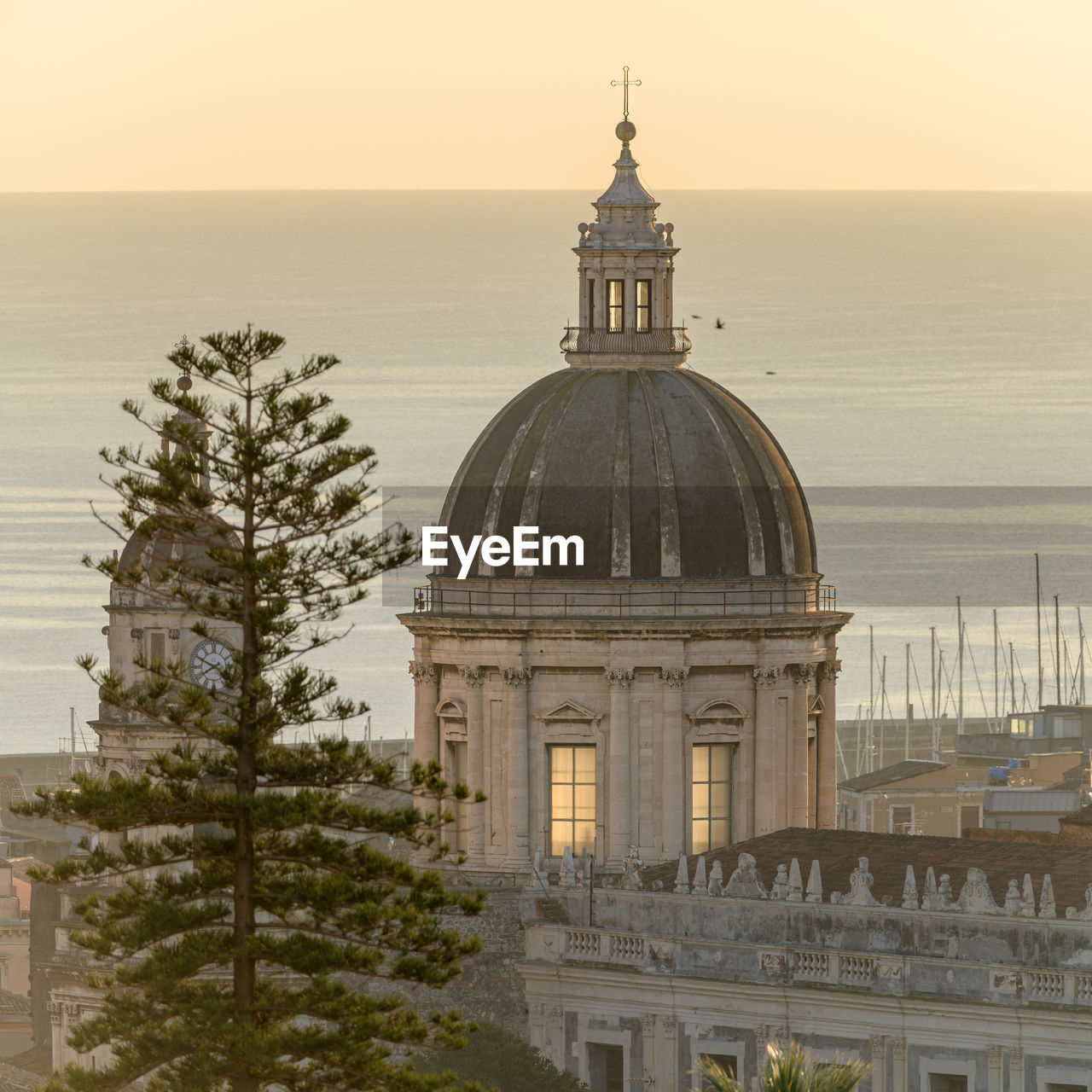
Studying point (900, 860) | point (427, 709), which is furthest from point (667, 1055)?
point (427, 709)

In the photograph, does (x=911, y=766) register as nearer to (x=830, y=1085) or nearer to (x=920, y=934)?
(x=920, y=934)

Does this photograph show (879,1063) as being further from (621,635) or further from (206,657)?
(206,657)

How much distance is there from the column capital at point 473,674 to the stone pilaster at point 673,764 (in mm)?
4811

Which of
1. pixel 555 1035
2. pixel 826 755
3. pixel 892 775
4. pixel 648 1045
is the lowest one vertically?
pixel 648 1045

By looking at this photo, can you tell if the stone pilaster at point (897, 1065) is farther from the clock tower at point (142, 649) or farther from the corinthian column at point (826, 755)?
the clock tower at point (142, 649)

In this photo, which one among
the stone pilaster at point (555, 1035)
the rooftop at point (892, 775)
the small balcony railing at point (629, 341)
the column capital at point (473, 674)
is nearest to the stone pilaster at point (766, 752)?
the column capital at point (473, 674)

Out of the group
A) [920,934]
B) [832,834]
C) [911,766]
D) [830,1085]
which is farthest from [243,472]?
[911,766]

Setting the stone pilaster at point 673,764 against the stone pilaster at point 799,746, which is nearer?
the stone pilaster at point 673,764

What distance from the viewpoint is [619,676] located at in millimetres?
128875

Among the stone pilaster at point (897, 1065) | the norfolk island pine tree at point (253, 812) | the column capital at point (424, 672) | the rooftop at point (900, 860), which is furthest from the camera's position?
the column capital at point (424, 672)

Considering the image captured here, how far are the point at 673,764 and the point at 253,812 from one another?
4714 centimetres

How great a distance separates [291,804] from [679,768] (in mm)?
46761

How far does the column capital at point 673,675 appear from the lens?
5074 inches

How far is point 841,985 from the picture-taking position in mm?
110562
